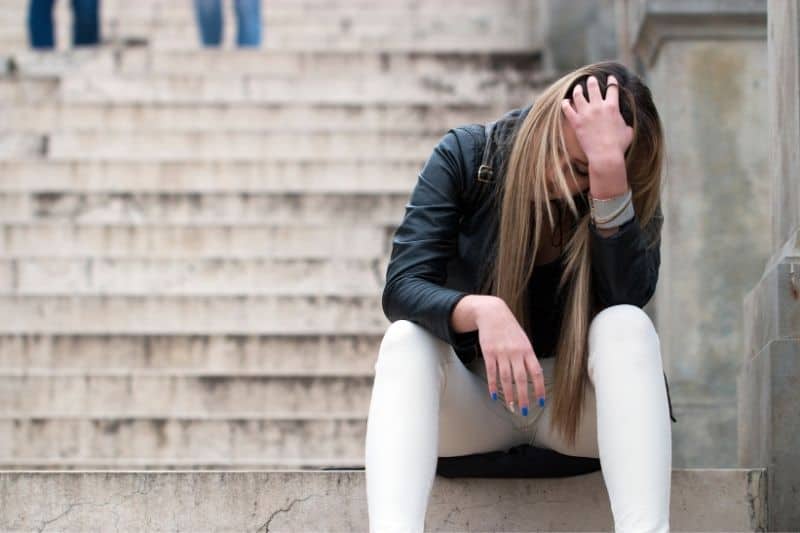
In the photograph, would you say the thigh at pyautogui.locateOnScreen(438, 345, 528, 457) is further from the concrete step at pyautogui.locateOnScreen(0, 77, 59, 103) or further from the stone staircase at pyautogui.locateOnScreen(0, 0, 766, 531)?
the concrete step at pyautogui.locateOnScreen(0, 77, 59, 103)

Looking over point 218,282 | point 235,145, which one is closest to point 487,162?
point 218,282

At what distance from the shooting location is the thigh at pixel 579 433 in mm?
3020

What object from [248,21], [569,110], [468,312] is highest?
[248,21]

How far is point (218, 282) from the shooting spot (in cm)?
644

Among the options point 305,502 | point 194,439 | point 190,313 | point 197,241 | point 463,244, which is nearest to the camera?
point 463,244

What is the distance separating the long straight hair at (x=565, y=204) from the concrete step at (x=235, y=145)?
4486 mm

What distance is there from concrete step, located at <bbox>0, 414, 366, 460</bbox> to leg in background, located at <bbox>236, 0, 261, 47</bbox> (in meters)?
4.45

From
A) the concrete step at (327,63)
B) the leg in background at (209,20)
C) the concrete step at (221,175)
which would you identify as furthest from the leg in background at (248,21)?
the concrete step at (221,175)

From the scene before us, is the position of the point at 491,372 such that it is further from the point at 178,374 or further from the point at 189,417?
the point at 178,374

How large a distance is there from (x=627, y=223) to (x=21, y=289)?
3988 millimetres

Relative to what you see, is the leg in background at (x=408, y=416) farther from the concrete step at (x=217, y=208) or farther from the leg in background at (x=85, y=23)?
the leg in background at (x=85, y=23)

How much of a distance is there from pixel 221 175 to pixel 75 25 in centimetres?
276

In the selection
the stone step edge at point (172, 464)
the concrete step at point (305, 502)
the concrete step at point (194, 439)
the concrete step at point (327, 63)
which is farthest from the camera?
the concrete step at point (327, 63)

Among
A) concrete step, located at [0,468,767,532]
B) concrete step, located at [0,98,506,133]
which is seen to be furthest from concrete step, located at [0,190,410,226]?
concrete step, located at [0,468,767,532]
